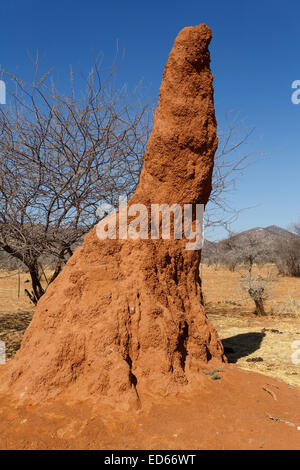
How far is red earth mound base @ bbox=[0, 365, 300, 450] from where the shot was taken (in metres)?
2.84

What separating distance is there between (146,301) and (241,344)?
390 centimetres

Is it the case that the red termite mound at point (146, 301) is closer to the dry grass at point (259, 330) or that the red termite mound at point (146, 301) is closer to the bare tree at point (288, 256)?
the dry grass at point (259, 330)

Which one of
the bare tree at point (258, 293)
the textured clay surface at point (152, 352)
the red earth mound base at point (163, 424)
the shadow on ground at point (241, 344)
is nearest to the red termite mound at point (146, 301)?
the textured clay surface at point (152, 352)

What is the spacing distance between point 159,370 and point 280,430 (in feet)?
4.03

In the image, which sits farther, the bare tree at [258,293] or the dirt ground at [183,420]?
the bare tree at [258,293]

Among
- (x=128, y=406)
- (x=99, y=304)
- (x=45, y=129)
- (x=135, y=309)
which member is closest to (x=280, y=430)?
(x=128, y=406)

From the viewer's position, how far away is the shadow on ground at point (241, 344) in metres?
6.33

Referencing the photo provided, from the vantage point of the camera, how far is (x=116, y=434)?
2.95 m

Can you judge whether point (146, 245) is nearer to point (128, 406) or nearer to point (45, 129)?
point (128, 406)

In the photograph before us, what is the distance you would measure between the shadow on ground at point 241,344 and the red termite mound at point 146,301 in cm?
179
